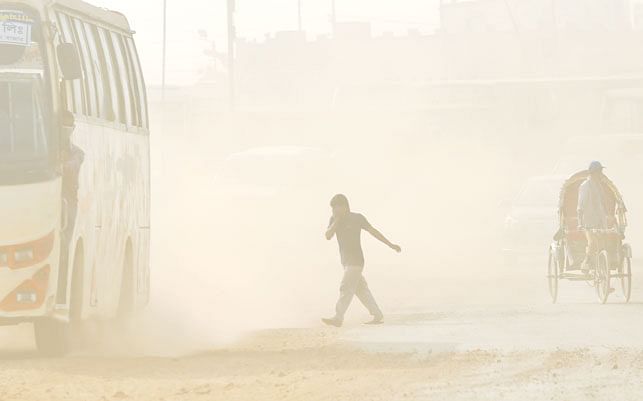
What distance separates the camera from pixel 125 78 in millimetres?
20656

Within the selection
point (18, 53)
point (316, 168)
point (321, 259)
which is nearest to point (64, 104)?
point (18, 53)

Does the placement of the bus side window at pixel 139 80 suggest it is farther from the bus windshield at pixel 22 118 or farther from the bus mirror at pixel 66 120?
the bus windshield at pixel 22 118

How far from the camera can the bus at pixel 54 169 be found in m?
16.1

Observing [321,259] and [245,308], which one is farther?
[321,259]

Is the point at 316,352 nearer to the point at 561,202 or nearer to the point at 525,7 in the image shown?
the point at 561,202

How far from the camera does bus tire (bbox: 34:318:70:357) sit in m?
17.0

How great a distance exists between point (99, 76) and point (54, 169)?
277 centimetres

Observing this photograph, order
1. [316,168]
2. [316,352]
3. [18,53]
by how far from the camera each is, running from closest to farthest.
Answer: [18,53]
[316,352]
[316,168]

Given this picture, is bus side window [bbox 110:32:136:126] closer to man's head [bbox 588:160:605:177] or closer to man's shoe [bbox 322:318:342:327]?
man's shoe [bbox 322:318:342:327]

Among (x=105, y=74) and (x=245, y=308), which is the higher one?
(x=105, y=74)

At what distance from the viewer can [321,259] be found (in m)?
38.2

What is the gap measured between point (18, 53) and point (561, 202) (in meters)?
9.85

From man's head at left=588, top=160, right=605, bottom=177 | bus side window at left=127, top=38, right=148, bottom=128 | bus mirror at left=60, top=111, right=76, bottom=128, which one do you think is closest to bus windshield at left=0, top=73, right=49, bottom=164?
bus mirror at left=60, top=111, right=76, bottom=128

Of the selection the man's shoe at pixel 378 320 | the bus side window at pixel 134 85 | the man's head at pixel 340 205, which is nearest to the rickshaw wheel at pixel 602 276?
the man's shoe at pixel 378 320
